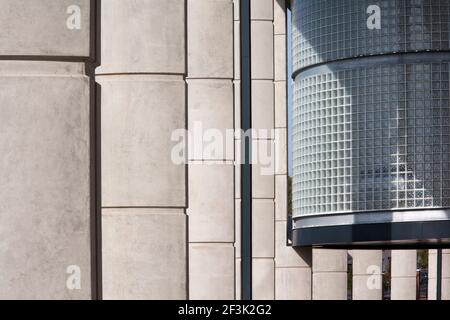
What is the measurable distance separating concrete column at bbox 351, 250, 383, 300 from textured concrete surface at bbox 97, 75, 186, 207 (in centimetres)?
4109

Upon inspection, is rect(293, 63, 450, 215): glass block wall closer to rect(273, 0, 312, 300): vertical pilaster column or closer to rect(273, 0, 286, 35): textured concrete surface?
rect(273, 0, 312, 300): vertical pilaster column

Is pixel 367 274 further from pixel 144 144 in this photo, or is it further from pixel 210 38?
pixel 144 144

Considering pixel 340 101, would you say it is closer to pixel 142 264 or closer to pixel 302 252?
pixel 302 252

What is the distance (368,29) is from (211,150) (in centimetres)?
2233

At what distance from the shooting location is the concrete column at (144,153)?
12797 mm

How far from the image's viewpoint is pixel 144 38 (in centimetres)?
1312

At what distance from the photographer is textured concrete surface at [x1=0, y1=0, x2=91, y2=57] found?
909 centimetres

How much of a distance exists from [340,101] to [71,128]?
36.2m

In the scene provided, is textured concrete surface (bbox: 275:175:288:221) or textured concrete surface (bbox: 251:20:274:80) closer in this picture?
textured concrete surface (bbox: 251:20:274:80)

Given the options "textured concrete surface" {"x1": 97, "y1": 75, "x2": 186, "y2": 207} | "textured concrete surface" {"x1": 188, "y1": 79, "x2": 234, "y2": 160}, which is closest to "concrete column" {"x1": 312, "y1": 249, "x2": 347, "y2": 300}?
"textured concrete surface" {"x1": 188, "y1": 79, "x2": 234, "y2": 160}

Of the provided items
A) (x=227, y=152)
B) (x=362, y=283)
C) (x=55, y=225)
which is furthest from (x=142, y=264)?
(x=362, y=283)

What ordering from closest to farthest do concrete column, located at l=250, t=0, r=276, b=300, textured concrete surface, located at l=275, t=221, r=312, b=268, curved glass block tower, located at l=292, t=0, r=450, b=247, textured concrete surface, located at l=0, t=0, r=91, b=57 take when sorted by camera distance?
→ textured concrete surface, located at l=0, t=0, r=91, b=57
concrete column, located at l=250, t=0, r=276, b=300
curved glass block tower, located at l=292, t=0, r=450, b=247
textured concrete surface, located at l=275, t=221, r=312, b=268

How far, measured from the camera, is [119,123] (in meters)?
13.0

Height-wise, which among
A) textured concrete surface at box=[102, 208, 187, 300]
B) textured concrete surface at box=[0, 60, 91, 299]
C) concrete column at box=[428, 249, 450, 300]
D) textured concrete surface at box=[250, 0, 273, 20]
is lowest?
concrete column at box=[428, 249, 450, 300]
